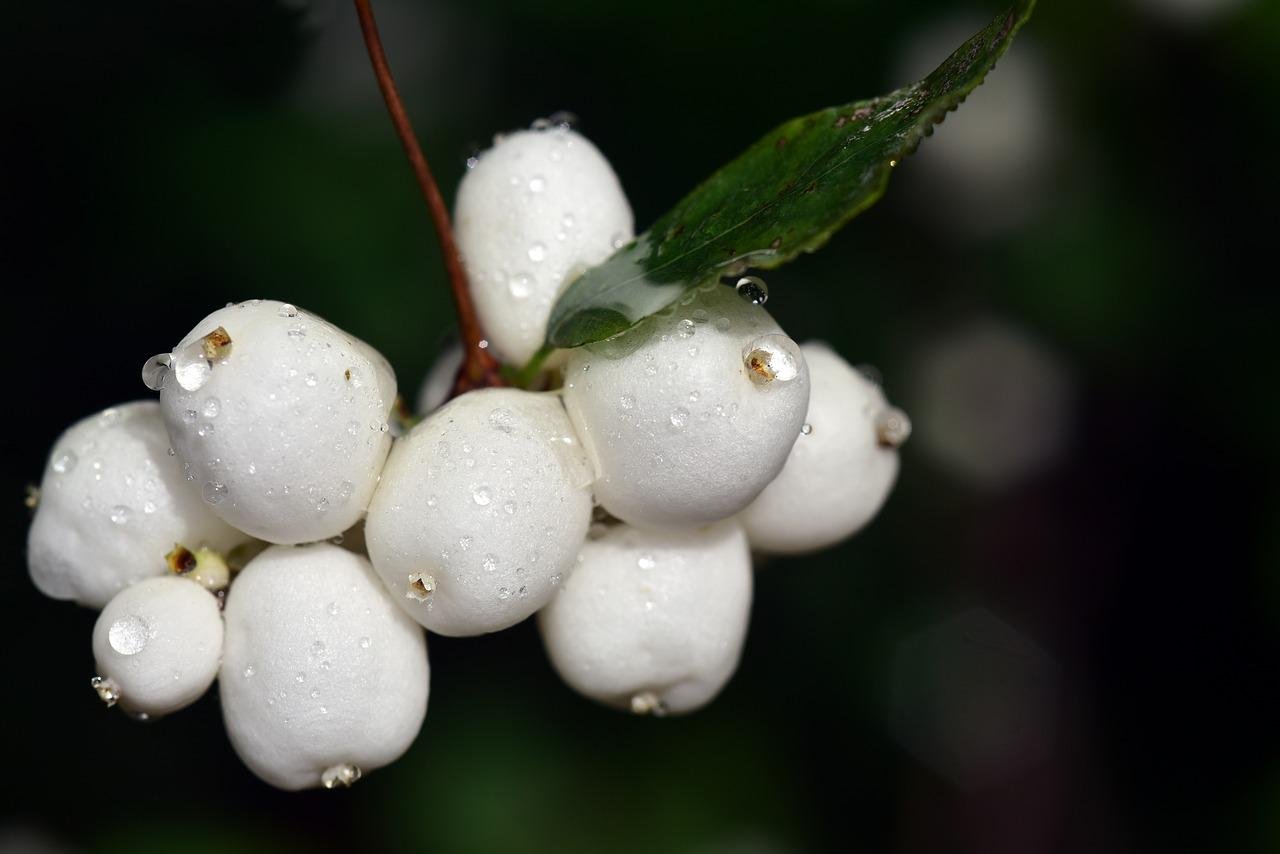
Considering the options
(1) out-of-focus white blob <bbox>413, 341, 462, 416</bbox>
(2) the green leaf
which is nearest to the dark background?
(1) out-of-focus white blob <bbox>413, 341, 462, 416</bbox>

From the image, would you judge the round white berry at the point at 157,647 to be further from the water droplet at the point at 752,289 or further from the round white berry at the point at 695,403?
the water droplet at the point at 752,289

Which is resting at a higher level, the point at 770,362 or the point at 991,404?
the point at 770,362

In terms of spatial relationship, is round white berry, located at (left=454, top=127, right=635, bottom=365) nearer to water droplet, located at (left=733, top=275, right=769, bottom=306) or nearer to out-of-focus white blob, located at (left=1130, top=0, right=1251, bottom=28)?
water droplet, located at (left=733, top=275, right=769, bottom=306)

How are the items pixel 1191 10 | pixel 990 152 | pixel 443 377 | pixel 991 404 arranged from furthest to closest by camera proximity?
pixel 991 404 < pixel 990 152 < pixel 1191 10 < pixel 443 377

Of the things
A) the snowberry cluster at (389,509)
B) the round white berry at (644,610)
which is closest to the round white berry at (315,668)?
the snowberry cluster at (389,509)

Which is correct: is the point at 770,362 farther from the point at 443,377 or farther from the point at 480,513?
the point at 443,377

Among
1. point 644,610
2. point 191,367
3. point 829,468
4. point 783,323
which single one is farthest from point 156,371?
point 783,323
